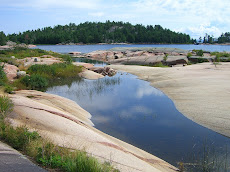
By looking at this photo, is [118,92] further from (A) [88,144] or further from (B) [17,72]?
Result: (A) [88,144]

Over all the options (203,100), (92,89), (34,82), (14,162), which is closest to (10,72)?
(34,82)

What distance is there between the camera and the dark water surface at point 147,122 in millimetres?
9422

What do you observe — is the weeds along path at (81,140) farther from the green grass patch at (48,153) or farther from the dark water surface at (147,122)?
the dark water surface at (147,122)

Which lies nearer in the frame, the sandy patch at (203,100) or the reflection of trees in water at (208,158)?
the reflection of trees in water at (208,158)

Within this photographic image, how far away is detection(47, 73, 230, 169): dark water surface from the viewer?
9.42 m

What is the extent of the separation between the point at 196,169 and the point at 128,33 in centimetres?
16295

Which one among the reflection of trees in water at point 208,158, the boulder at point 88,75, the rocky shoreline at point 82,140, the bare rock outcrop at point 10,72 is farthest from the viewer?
the boulder at point 88,75

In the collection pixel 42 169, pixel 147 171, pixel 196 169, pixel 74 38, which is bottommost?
pixel 196 169

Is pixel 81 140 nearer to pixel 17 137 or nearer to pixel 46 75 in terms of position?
pixel 17 137

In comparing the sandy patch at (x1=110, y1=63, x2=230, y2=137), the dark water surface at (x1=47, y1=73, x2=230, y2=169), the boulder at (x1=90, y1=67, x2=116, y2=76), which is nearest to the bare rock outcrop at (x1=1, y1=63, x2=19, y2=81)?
the dark water surface at (x1=47, y1=73, x2=230, y2=169)

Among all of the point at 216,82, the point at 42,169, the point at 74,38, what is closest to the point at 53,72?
Answer: the point at 216,82

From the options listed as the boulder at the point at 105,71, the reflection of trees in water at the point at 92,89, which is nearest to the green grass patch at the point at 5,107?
the reflection of trees in water at the point at 92,89

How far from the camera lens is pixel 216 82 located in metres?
18.8

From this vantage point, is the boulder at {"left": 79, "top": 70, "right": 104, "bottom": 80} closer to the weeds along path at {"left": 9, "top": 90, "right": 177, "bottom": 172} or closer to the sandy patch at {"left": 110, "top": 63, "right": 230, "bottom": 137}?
the sandy patch at {"left": 110, "top": 63, "right": 230, "bottom": 137}
